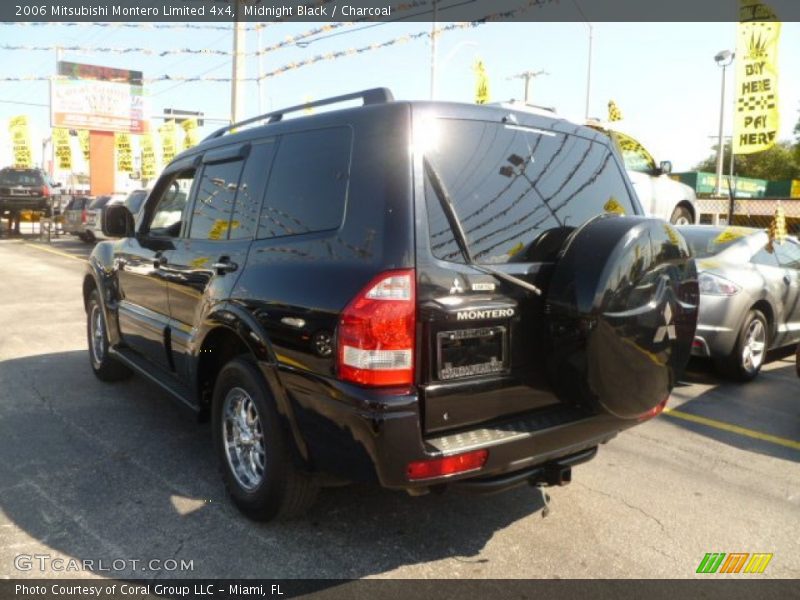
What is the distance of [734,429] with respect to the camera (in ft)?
15.9

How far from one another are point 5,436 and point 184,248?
1800mm

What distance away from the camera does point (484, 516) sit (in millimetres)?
3381

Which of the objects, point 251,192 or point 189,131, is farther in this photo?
point 189,131

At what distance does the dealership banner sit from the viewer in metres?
41.3

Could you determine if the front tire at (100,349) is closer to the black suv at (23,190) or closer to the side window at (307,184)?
the side window at (307,184)

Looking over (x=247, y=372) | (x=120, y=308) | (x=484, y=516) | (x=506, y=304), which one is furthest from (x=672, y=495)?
(x=120, y=308)

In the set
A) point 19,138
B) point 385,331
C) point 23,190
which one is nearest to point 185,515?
point 385,331

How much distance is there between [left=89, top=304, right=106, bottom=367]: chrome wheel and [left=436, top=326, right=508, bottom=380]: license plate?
396 centimetres

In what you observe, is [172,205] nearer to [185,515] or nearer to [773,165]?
[185,515]

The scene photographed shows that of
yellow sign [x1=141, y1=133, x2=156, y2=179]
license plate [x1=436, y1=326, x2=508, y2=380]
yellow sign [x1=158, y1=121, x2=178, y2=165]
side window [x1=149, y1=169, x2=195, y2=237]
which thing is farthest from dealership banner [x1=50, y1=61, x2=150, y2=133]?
license plate [x1=436, y1=326, x2=508, y2=380]

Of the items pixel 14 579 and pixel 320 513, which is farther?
pixel 320 513

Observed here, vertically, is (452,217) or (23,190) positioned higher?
(23,190)

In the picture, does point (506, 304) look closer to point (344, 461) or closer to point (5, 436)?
point (344, 461)

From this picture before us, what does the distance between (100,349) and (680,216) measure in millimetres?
9537
